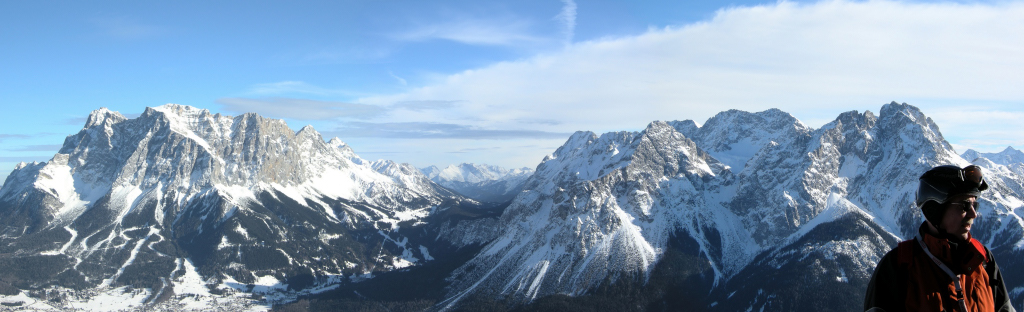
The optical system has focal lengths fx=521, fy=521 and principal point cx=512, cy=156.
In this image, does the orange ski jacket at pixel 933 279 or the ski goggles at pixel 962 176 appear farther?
the orange ski jacket at pixel 933 279

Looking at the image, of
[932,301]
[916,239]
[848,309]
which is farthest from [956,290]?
[848,309]

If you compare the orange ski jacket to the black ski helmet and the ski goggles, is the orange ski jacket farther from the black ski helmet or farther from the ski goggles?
the ski goggles

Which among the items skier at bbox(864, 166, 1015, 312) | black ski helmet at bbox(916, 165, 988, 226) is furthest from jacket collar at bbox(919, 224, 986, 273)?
black ski helmet at bbox(916, 165, 988, 226)

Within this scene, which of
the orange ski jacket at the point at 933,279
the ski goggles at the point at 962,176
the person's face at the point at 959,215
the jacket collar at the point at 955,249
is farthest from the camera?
the orange ski jacket at the point at 933,279

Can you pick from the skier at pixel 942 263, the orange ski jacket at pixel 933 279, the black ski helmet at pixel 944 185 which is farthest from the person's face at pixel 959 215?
the orange ski jacket at pixel 933 279

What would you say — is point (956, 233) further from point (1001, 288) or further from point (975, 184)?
point (1001, 288)

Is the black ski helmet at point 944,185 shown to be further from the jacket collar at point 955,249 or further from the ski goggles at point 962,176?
the jacket collar at point 955,249

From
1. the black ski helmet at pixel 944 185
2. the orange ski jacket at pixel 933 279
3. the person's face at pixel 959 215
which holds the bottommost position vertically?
the orange ski jacket at pixel 933 279
